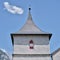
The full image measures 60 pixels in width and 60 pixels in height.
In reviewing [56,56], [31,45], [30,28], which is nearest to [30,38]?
[31,45]

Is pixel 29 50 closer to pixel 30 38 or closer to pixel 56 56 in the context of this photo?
pixel 30 38

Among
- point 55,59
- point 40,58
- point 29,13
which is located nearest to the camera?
point 40,58

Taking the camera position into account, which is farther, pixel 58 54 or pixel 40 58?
pixel 58 54

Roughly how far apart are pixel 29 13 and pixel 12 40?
4.03 m

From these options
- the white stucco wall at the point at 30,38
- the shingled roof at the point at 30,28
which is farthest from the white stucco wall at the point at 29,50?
the shingled roof at the point at 30,28

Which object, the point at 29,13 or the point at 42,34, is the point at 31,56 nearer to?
the point at 42,34

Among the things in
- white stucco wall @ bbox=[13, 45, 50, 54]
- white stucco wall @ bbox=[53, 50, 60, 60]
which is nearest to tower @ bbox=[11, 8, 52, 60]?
white stucco wall @ bbox=[13, 45, 50, 54]

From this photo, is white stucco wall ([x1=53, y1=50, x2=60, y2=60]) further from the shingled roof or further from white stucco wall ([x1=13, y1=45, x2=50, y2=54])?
the shingled roof

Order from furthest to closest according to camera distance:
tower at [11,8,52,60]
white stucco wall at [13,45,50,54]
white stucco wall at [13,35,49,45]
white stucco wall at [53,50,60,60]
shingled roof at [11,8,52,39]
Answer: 1. white stucco wall at [53,50,60,60]
2. shingled roof at [11,8,52,39]
3. white stucco wall at [13,35,49,45]
4. white stucco wall at [13,45,50,54]
5. tower at [11,8,52,60]

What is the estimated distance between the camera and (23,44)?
29438mm

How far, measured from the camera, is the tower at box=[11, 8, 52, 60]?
2908 cm

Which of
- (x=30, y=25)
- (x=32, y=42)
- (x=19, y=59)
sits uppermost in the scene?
(x=30, y=25)

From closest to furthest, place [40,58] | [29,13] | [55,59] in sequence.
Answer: [40,58], [55,59], [29,13]

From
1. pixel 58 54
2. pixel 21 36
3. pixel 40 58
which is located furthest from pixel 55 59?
pixel 21 36
